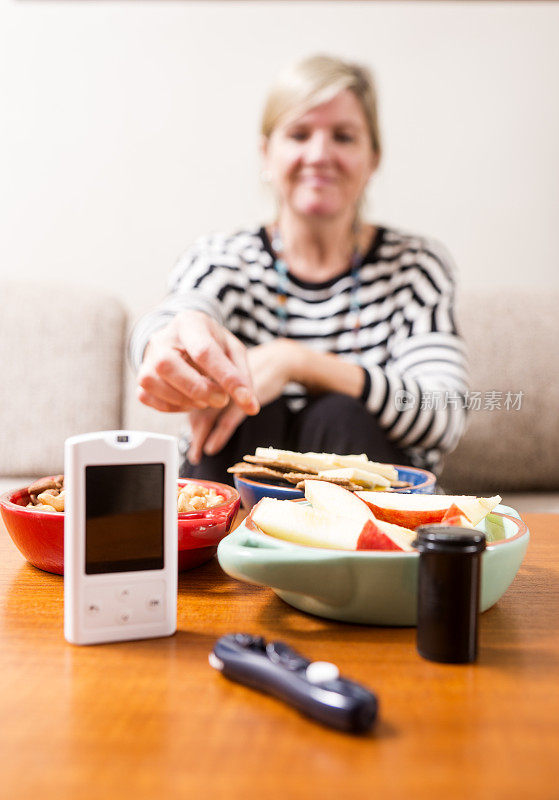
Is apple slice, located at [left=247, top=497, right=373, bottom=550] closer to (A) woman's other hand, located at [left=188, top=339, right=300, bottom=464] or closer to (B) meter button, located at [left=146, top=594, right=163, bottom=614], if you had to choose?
(B) meter button, located at [left=146, top=594, right=163, bottom=614]

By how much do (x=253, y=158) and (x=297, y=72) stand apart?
44cm

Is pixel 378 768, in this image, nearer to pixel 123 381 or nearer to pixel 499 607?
pixel 499 607

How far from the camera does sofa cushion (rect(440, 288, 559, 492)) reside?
1729 millimetres

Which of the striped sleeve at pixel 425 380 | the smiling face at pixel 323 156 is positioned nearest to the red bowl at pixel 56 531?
the striped sleeve at pixel 425 380

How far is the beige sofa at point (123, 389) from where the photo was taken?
169 cm

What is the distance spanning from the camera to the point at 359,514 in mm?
542

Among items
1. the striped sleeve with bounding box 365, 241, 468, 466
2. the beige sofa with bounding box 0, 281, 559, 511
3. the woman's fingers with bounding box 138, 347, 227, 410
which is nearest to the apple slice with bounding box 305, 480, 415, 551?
the woman's fingers with bounding box 138, 347, 227, 410

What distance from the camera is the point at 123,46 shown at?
208 cm

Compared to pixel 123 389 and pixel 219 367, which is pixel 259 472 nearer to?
pixel 219 367

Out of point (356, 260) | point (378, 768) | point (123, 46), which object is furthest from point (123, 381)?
point (378, 768)

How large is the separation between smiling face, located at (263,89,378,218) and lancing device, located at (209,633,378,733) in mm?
1405

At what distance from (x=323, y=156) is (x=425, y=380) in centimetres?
60

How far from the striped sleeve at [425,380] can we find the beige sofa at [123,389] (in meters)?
0.24

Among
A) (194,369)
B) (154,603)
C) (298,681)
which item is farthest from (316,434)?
(298,681)
